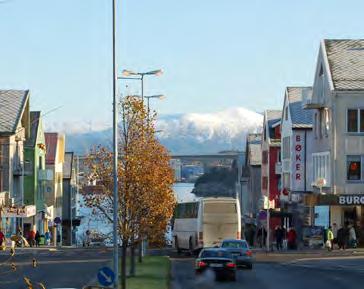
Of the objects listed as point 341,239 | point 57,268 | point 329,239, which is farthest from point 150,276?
point 341,239

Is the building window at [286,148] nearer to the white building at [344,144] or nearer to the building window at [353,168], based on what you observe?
the white building at [344,144]

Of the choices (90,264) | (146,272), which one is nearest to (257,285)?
(146,272)

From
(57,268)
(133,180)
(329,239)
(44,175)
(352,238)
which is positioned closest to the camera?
(133,180)

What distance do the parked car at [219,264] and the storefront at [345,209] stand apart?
22.4 meters

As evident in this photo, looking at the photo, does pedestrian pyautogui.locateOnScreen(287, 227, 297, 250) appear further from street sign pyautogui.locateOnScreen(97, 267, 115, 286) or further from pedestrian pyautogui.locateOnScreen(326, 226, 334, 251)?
street sign pyautogui.locateOnScreen(97, 267, 115, 286)

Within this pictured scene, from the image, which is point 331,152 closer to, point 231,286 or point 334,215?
point 334,215

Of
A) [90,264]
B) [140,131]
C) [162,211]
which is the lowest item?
[90,264]

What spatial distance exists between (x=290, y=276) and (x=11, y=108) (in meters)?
37.3

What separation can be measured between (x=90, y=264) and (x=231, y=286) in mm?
13558

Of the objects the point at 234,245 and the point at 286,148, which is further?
the point at 286,148

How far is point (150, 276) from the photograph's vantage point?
118 feet

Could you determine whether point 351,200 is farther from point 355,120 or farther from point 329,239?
point 355,120

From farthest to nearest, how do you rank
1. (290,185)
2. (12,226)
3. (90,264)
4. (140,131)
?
(290,185), (12,226), (90,264), (140,131)

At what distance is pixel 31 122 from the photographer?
84.0 metres
